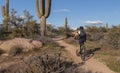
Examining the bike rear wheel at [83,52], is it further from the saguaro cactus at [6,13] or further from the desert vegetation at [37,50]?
the saguaro cactus at [6,13]

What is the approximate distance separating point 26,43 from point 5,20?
11473 millimetres

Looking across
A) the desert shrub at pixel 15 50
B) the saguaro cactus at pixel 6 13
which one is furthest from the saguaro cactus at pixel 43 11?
the desert shrub at pixel 15 50

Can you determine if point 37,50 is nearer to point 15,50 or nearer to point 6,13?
point 15,50

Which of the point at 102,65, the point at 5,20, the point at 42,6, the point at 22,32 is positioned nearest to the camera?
the point at 102,65

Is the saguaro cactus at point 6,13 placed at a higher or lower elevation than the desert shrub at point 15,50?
higher

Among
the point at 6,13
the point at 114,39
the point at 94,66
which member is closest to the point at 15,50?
the point at 94,66

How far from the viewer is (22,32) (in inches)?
1077

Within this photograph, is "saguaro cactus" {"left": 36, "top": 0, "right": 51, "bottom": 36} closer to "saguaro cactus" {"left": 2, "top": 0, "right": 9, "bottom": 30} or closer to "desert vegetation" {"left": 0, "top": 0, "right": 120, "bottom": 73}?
"desert vegetation" {"left": 0, "top": 0, "right": 120, "bottom": 73}

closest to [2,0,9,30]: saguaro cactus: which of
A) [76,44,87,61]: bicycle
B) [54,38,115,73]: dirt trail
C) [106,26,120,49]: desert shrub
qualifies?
[106,26,120,49]: desert shrub

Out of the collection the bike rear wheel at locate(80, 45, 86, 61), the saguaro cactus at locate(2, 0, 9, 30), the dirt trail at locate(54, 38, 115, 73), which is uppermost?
the saguaro cactus at locate(2, 0, 9, 30)

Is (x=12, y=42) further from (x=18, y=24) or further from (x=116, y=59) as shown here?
(x=18, y=24)

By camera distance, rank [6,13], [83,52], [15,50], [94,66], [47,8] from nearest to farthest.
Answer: [94,66]
[83,52]
[15,50]
[47,8]
[6,13]

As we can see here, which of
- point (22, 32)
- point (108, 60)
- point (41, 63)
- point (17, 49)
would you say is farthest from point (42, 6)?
point (41, 63)

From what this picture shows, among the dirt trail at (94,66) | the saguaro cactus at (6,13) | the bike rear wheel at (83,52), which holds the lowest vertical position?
the dirt trail at (94,66)
